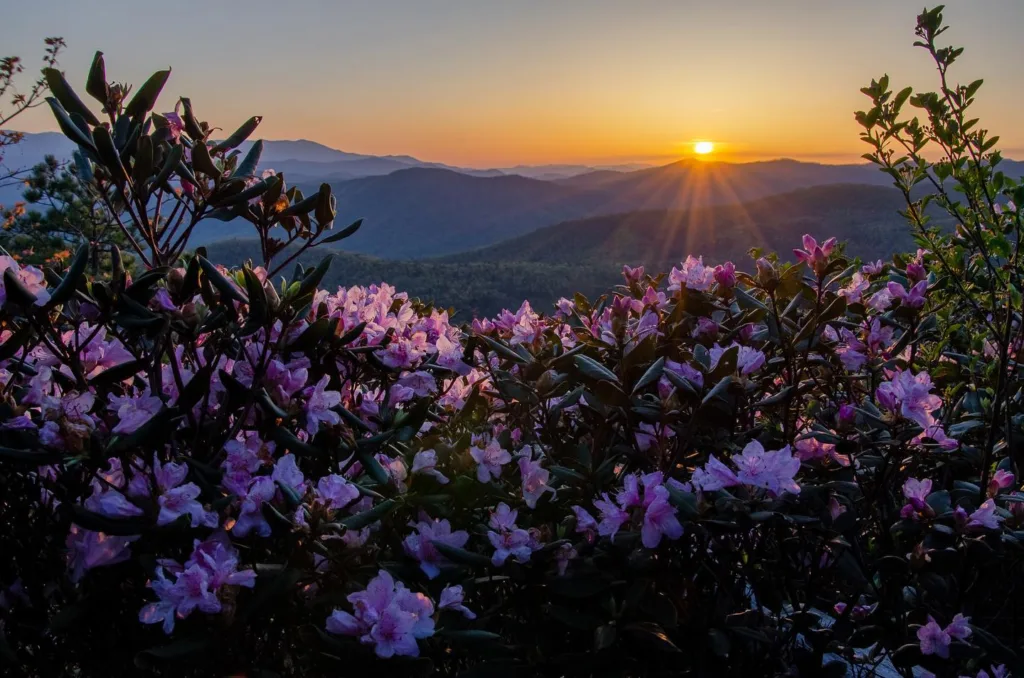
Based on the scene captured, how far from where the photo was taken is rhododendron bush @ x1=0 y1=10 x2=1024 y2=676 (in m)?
1.31

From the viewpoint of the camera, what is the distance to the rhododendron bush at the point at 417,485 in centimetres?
131

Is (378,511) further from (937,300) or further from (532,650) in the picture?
(937,300)

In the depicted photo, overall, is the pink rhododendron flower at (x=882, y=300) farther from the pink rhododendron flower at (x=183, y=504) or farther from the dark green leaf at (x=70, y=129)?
the dark green leaf at (x=70, y=129)

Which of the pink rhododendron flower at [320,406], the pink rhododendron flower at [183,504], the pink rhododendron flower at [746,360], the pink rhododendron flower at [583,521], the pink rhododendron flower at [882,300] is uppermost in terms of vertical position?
the pink rhododendron flower at [882,300]

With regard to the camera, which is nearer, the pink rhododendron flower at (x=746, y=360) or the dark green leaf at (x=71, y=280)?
the dark green leaf at (x=71, y=280)

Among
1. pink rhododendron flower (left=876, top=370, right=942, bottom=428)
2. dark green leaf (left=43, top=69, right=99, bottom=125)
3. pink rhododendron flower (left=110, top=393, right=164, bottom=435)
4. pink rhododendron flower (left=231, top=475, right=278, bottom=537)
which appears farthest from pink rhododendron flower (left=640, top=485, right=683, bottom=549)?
dark green leaf (left=43, top=69, right=99, bottom=125)

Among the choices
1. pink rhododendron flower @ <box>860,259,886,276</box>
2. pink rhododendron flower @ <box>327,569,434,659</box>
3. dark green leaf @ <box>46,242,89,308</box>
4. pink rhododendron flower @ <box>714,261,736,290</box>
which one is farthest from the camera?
pink rhododendron flower @ <box>860,259,886,276</box>

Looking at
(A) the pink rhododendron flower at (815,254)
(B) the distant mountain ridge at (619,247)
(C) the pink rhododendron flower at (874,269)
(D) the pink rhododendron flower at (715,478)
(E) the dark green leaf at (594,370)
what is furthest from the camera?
(B) the distant mountain ridge at (619,247)

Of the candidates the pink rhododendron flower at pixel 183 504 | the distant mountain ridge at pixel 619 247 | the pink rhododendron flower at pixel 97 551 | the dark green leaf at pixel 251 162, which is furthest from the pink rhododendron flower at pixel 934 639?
the distant mountain ridge at pixel 619 247

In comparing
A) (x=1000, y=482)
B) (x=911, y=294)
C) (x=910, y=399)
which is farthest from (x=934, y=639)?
(x=911, y=294)

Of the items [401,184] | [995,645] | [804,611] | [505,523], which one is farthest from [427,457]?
[401,184]

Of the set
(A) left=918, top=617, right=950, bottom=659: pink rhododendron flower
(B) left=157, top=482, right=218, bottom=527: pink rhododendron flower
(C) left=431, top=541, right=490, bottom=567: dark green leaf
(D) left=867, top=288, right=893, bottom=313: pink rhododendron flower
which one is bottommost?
(A) left=918, top=617, right=950, bottom=659: pink rhododendron flower

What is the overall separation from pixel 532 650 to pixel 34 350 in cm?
131

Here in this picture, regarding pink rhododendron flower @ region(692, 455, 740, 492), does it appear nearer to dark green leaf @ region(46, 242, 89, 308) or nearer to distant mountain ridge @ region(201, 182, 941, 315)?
dark green leaf @ region(46, 242, 89, 308)
